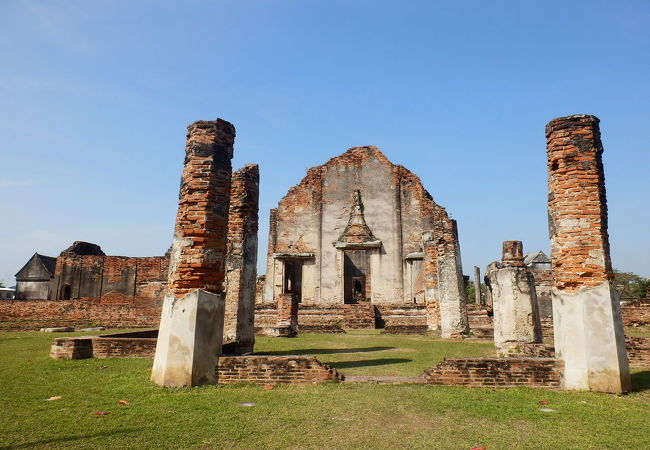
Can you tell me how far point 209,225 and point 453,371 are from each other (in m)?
3.99

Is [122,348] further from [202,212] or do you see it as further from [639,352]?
[639,352]

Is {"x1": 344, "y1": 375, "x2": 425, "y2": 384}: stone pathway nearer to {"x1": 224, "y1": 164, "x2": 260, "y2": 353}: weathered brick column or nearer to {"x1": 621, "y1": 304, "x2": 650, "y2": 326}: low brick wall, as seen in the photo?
{"x1": 224, "y1": 164, "x2": 260, "y2": 353}: weathered brick column

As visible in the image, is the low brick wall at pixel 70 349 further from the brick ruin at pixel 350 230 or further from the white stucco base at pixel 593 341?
the brick ruin at pixel 350 230

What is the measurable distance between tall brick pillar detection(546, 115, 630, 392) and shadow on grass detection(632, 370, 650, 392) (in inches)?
15.4

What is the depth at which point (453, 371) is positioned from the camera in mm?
5906

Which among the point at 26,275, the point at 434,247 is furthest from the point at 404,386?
the point at 26,275

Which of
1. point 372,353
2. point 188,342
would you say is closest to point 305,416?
point 188,342

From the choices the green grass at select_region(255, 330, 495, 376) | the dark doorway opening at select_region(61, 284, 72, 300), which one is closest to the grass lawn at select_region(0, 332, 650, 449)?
the green grass at select_region(255, 330, 495, 376)

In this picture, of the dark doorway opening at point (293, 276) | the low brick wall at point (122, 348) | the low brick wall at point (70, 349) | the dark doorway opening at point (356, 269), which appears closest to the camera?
the low brick wall at point (70, 349)

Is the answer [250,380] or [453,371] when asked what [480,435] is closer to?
[453,371]

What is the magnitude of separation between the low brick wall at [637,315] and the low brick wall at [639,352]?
12888 millimetres

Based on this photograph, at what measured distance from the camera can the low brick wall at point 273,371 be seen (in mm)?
5945

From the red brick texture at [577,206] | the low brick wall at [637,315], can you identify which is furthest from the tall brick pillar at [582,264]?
the low brick wall at [637,315]

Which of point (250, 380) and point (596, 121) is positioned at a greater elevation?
point (596, 121)
